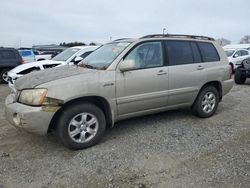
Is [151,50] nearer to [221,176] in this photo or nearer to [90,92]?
[90,92]

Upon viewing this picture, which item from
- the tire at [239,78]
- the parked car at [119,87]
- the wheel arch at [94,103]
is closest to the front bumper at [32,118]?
the parked car at [119,87]

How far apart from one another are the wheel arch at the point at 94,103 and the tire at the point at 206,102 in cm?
206

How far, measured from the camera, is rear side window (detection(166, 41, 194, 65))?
5.08m

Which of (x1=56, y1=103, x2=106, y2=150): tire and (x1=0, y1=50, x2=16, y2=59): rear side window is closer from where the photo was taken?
(x1=56, y1=103, x2=106, y2=150): tire

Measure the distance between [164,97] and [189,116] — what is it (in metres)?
1.19

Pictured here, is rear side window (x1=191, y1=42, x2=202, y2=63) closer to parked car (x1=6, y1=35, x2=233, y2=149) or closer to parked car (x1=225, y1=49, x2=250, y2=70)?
parked car (x1=6, y1=35, x2=233, y2=149)

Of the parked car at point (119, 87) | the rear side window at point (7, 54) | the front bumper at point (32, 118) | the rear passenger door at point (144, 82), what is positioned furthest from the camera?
the rear side window at point (7, 54)

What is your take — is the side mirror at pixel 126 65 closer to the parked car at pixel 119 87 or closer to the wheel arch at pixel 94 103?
the parked car at pixel 119 87

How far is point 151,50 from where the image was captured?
15.9ft

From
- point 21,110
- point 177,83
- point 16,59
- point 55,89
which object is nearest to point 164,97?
point 177,83

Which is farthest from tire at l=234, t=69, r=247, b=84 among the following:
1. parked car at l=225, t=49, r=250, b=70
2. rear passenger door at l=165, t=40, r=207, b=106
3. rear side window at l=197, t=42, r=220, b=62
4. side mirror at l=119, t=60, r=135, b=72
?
side mirror at l=119, t=60, r=135, b=72

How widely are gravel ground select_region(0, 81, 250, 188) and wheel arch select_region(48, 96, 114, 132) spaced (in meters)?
0.40

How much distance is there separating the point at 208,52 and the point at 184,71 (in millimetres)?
958

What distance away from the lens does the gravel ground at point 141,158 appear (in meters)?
3.28
